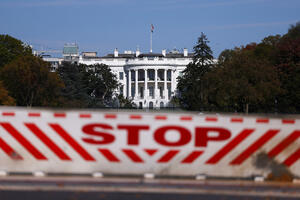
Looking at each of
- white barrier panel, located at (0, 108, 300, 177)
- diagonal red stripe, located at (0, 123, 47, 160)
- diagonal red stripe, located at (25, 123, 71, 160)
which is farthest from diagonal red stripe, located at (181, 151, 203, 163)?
diagonal red stripe, located at (0, 123, 47, 160)

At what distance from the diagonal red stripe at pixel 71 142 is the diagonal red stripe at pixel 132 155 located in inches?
28.0

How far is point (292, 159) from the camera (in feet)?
45.9

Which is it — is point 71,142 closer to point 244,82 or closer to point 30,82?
point 244,82

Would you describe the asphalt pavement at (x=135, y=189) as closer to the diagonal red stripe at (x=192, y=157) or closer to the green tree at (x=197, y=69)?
the diagonal red stripe at (x=192, y=157)

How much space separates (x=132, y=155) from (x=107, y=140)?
1.99 feet

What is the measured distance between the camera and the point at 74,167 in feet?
45.2

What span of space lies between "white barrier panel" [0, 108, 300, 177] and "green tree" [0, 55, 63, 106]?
50635 millimetres

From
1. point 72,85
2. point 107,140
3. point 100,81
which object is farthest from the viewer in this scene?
point 100,81

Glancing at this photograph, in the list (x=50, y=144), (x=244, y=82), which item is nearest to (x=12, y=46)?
(x=244, y=82)

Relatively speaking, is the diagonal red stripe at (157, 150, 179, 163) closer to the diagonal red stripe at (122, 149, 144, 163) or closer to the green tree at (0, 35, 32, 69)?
the diagonal red stripe at (122, 149, 144, 163)

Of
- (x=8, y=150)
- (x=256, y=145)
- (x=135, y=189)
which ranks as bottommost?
(x=135, y=189)

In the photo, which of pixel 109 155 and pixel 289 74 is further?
pixel 289 74

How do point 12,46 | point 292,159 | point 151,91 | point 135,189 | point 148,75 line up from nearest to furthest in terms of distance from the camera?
point 135,189
point 292,159
point 12,46
point 151,91
point 148,75

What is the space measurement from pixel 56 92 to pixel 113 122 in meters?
56.7
